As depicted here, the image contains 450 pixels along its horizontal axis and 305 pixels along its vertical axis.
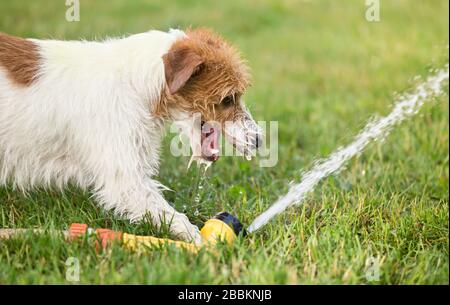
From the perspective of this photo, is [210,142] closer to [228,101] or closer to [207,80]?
[228,101]

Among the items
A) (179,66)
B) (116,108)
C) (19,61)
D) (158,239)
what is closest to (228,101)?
(179,66)

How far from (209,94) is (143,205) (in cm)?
69

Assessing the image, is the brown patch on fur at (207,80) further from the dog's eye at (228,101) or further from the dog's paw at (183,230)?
the dog's paw at (183,230)

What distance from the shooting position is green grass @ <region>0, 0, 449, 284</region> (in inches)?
124

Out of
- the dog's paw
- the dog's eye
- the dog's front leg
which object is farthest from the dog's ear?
the dog's paw

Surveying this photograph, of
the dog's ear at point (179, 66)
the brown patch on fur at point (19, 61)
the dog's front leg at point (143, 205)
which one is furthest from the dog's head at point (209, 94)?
the brown patch on fur at point (19, 61)

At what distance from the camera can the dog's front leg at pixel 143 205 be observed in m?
3.48

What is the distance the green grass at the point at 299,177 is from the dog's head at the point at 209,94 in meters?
0.48

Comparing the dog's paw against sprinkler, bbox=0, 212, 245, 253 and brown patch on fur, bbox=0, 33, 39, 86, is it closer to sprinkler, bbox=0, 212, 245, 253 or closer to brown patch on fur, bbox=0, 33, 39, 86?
sprinkler, bbox=0, 212, 245, 253

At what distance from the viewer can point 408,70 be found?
707 centimetres
